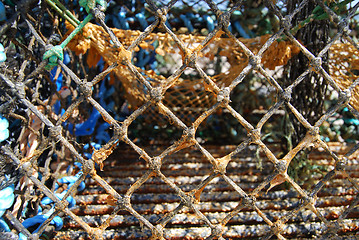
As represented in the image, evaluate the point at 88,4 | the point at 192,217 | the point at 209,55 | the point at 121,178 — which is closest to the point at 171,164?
the point at 121,178

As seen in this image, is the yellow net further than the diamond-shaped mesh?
Yes

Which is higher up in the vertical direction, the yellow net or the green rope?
the yellow net

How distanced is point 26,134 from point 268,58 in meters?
1.02

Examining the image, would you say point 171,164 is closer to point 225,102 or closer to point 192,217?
point 192,217

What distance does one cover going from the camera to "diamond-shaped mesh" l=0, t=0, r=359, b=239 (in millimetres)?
934

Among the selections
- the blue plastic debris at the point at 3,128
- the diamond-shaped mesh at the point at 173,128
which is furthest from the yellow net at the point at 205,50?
the blue plastic debris at the point at 3,128

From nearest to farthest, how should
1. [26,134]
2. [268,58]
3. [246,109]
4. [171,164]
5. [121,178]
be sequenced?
[26,134]
[268,58]
[121,178]
[171,164]
[246,109]

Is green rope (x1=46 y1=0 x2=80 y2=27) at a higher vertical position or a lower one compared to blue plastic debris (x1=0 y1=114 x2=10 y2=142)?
higher

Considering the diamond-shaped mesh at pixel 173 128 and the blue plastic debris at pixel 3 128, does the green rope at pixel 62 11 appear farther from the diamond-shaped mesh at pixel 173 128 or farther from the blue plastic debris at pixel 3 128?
the blue plastic debris at pixel 3 128

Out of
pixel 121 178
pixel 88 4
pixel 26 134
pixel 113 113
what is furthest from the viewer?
pixel 113 113

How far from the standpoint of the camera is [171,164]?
1676 mm

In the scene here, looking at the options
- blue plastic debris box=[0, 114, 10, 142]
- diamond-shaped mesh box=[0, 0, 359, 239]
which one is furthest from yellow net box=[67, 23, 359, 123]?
blue plastic debris box=[0, 114, 10, 142]

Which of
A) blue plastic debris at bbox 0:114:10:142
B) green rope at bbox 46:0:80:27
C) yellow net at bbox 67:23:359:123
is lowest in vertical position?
blue plastic debris at bbox 0:114:10:142

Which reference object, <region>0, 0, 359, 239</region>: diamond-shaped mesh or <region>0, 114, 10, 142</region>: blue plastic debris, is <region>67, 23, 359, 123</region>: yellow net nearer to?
<region>0, 0, 359, 239</region>: diamond-shaped mesh
